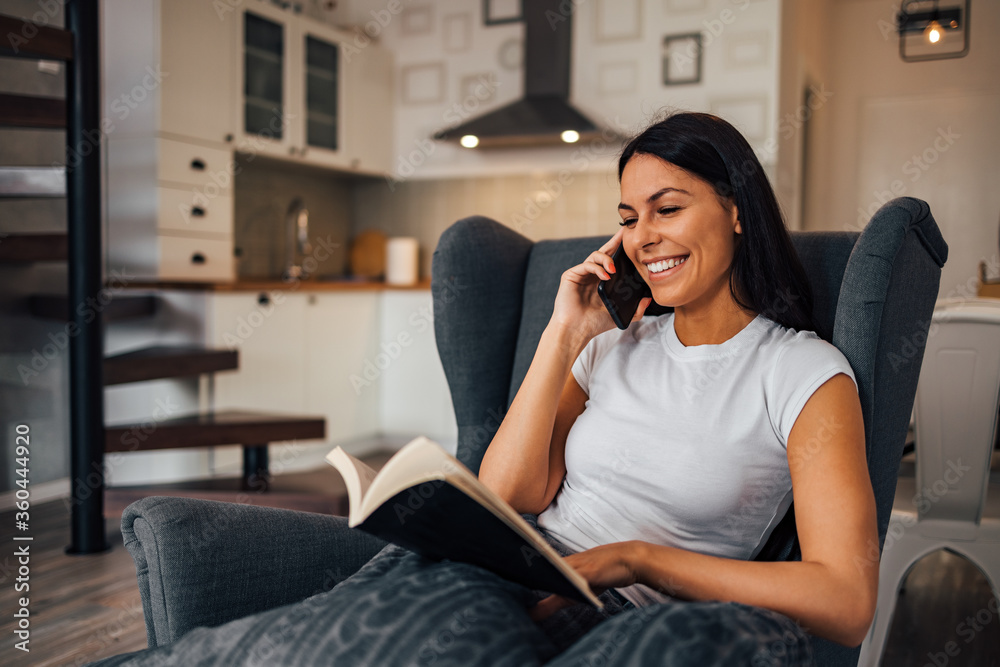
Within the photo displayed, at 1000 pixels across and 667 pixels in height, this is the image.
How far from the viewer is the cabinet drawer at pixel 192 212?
132 inches

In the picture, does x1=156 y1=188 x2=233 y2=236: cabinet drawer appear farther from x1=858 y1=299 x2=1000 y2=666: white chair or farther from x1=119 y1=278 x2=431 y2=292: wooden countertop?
x1=858 y1=299 x2=1000 y2=666: white chair

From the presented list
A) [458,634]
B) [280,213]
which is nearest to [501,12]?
[280,213]

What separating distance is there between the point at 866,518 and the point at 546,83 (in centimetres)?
363

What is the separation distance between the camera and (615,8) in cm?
414

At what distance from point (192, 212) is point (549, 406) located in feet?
8.95

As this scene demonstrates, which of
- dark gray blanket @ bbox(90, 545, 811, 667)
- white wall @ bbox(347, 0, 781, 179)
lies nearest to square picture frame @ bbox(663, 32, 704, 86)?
white wall @ bbox(347, 0, 781, 179)

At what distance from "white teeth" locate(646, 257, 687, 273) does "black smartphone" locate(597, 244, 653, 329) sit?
100 millimetres

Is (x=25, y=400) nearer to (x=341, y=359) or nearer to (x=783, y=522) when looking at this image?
(x=341, y=359)

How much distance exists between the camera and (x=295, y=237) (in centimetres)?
431

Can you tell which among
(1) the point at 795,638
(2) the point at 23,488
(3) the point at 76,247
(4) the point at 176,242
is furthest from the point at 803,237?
(2) the point at 23,488

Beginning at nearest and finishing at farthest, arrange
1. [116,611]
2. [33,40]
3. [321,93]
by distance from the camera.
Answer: [116,611] < [33,40] < [321,93]

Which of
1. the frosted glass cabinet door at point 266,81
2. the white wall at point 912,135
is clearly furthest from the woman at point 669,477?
the white wall at point 912,135

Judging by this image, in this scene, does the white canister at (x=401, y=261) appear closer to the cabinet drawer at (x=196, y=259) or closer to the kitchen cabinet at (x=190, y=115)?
the kitchen cabinet at (x=190, y=115)

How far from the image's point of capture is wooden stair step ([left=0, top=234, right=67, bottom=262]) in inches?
105
